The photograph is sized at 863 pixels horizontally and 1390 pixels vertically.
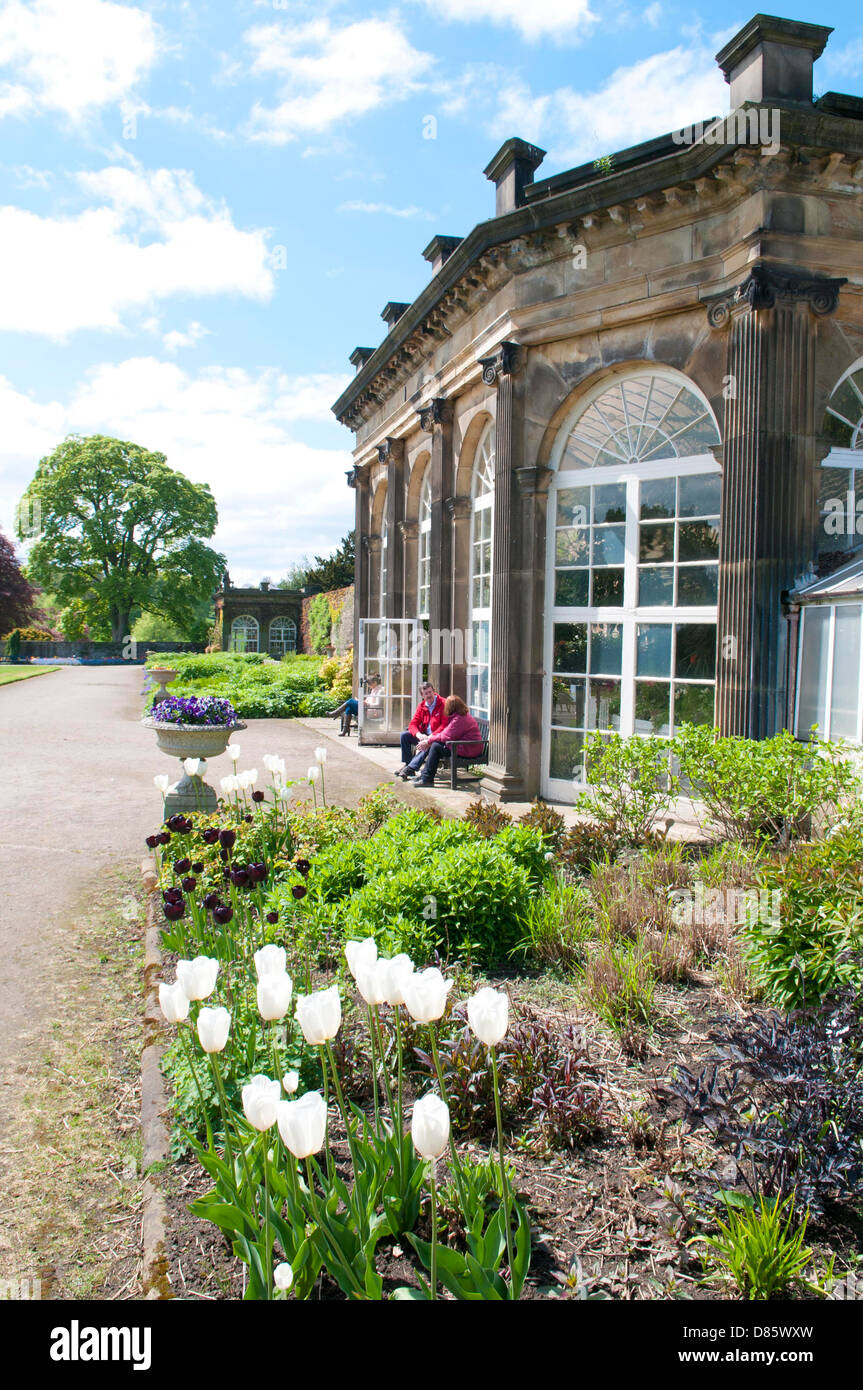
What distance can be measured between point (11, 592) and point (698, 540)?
43.7 meters

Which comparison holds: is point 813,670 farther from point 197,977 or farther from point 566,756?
point 197,977

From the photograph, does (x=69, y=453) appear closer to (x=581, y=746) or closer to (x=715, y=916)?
(x=581, y=746)

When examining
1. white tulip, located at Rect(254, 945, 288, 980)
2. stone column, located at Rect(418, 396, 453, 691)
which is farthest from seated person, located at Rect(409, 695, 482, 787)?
white tulip, located at Rect(254, 945, 288, 980)

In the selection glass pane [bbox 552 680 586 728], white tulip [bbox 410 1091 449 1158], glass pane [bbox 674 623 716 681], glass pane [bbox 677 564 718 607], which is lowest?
white tulip [bbox 410 1091 449 1158]

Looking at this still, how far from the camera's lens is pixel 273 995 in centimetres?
214

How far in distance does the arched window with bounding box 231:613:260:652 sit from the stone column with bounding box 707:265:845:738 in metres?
44.8

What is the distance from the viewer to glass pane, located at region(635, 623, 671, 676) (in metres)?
9.11

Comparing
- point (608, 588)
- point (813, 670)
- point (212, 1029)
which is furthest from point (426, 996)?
point (608, 588)

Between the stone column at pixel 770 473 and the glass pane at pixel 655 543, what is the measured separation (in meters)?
1.11

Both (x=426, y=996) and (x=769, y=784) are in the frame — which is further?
(x=769, y=784)

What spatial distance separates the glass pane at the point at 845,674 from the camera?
23.1 feet

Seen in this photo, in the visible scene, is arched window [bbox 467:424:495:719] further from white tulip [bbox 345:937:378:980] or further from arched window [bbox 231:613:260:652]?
arched window [bbox 231:613:260:652]

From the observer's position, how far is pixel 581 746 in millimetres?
10008

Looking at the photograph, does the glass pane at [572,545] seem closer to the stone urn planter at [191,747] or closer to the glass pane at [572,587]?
the glass pane at [572,587]
